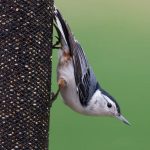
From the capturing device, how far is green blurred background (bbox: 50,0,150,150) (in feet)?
41.9

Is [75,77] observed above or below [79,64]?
below

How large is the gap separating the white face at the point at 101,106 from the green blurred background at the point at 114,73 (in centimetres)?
387

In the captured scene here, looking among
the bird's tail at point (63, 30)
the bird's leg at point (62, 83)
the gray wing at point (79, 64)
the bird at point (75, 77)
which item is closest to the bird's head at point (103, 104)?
the bird at point (75, 77)

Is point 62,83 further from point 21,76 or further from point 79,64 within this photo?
point 21,76

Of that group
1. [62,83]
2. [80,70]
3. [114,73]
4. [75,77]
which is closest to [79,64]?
[80,70]

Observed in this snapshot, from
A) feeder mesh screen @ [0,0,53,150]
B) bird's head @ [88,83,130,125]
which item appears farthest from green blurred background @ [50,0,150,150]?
feeder mesh screen @ [0,0,53,150]

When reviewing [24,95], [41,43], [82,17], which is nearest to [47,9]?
[41,43]

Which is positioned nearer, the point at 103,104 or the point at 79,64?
the point at 79,64

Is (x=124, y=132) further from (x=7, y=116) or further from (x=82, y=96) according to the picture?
(x=7, y=116)

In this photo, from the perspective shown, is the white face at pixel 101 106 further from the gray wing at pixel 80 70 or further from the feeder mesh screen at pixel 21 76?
the feeder mesh screen at pixel 21 76

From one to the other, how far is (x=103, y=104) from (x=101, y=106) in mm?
39

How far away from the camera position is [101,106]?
26.2 ft

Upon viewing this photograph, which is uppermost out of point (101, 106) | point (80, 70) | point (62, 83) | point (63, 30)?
point (63, 30)

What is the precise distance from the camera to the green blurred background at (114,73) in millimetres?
12766
